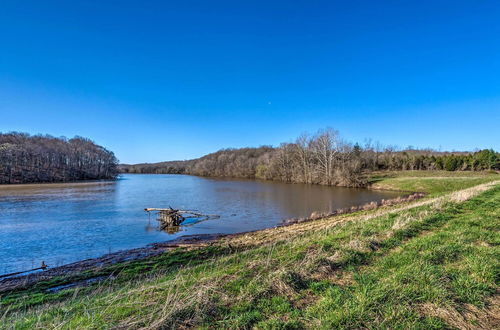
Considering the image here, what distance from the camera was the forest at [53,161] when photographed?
66.6 metres

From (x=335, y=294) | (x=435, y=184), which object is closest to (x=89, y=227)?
(x=335, y=294)

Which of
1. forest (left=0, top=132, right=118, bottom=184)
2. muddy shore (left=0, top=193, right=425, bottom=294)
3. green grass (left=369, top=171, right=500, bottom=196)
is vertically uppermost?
forest (left=0, top=132, right=118, bottom=184)

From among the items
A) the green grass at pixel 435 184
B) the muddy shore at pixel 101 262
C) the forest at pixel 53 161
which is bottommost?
the muddy shore at pixel 101 262

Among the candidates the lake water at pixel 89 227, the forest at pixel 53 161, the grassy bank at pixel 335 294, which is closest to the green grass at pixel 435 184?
the lake water at pixel 89 227

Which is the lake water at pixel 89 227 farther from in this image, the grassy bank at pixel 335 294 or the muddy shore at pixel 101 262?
the grassy bank at pixel 335 294

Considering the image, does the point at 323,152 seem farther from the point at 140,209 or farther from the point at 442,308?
the point at 442,308

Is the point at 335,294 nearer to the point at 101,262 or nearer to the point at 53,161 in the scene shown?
the point at 101,262

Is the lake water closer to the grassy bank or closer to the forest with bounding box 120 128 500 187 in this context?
the grassy bank

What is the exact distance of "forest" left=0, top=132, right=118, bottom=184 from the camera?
66.6 m

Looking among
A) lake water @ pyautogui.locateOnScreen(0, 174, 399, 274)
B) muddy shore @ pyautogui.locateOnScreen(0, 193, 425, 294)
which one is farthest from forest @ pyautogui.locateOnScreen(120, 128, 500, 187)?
muddy shore @ pyautogui.locateOnScreen(0, 193, 425, 294)

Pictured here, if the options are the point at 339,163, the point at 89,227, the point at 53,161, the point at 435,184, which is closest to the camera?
the point at 89,227

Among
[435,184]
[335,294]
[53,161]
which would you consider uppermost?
[53,161]

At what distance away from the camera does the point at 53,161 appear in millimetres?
81250

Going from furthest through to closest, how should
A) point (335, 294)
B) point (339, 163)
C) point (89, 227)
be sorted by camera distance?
1. point (339, 163)
2. point (89, 227)
3. point (335, 294)
